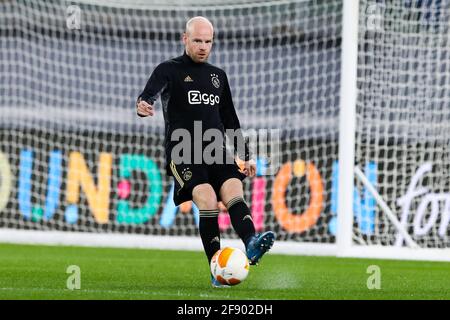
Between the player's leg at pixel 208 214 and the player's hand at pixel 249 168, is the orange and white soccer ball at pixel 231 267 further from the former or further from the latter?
the player's hand at pixel 249 168

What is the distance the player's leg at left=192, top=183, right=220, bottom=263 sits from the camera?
714cm

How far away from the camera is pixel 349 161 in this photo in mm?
12031

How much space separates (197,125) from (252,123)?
7.49 metres

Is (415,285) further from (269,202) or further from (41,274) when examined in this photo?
(269,202)

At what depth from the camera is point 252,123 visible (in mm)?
14719

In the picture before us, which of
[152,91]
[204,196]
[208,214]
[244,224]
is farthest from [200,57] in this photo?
[244,224]

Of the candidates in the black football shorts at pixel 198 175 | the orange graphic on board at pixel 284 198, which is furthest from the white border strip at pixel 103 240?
the black football shorts at pixel 198 175

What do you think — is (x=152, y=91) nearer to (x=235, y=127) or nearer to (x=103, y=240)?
(x=235, y=127)

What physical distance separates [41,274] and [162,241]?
528 cm

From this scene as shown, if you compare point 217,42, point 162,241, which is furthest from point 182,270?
point 217,42

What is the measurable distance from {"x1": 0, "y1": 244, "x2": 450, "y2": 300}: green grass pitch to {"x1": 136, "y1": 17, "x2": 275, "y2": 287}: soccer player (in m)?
0.48

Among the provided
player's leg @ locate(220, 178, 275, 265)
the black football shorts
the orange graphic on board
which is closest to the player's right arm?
the black football shorts

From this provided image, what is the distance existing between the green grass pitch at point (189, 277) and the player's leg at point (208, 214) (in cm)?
29

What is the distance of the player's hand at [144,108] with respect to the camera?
7035mm
